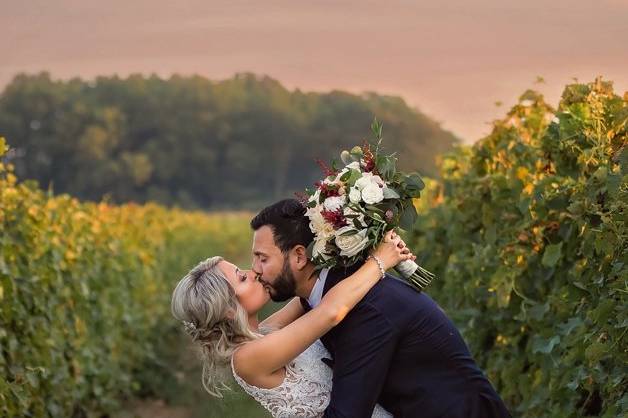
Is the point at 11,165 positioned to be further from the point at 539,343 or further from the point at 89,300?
the point at 539,343

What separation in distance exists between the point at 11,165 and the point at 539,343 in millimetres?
3954

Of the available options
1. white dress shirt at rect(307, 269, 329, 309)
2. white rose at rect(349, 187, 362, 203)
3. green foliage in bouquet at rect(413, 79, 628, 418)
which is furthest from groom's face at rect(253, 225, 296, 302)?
green foliage in bouquet at rect(413, 79, 628, 418)

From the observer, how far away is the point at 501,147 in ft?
24.8

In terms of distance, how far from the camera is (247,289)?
4.35m

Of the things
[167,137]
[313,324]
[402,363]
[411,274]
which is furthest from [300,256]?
[167,137]

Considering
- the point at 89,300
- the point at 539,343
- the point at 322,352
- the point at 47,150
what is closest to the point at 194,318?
the point at 322,352

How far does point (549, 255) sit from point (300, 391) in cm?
198

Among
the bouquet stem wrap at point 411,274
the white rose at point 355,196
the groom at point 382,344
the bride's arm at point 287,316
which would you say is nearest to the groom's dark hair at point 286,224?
the groom at point 382,344

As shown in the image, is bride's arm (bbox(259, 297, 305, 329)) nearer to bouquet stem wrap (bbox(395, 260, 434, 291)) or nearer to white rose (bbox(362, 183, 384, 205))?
bouquet stem wrap (bbox(395, 260, 434, 291))

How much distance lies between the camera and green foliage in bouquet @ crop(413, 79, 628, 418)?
4.68m

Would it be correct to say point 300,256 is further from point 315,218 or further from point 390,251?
point 390,251

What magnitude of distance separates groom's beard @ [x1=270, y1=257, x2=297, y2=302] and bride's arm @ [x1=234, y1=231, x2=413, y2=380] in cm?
20

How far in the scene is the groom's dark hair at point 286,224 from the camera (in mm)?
4297

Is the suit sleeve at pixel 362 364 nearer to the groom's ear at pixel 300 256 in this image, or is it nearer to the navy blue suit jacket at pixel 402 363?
the navy blue suit jacket at pixel 402 363
